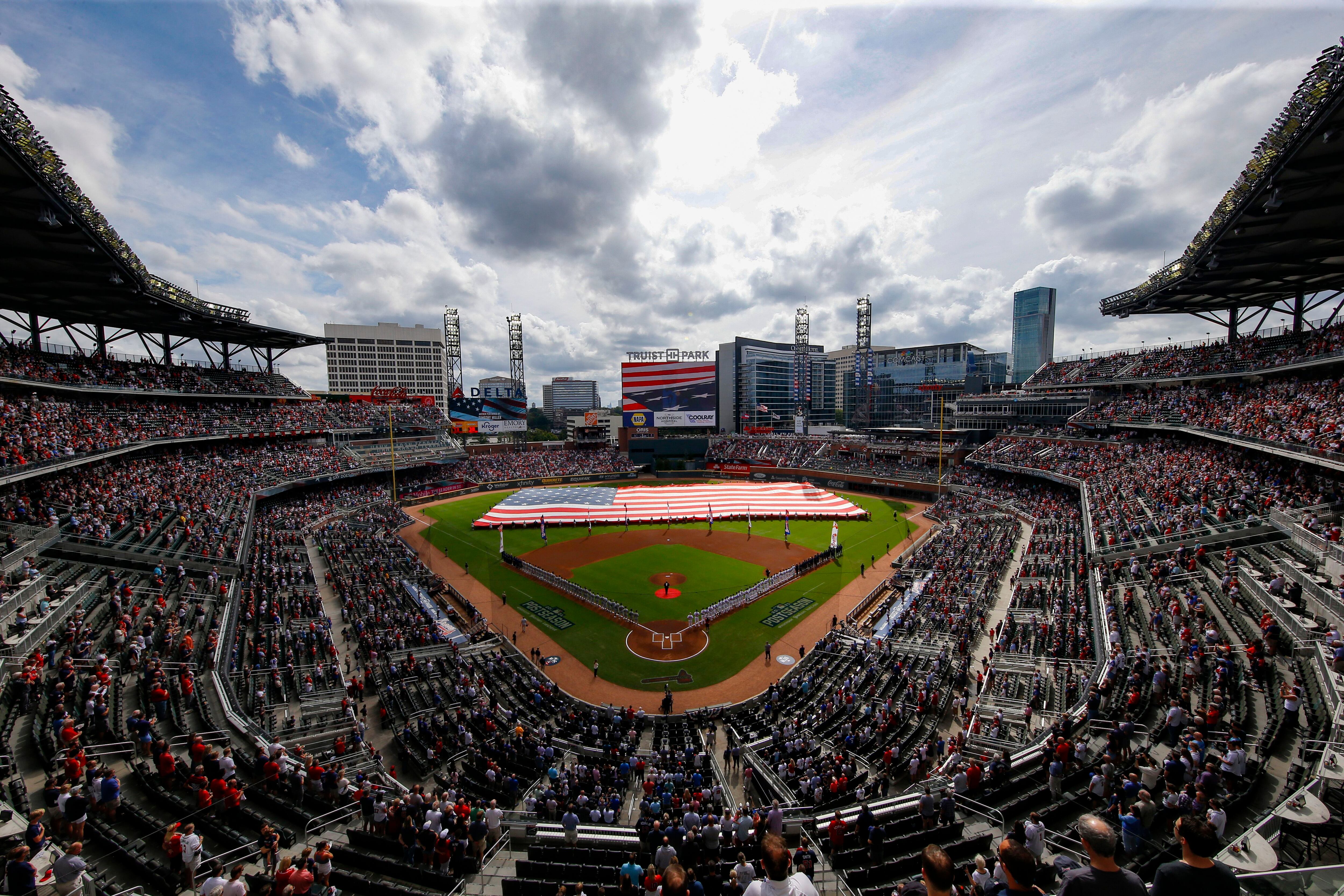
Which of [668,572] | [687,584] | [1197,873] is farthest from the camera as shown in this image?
[668,572]

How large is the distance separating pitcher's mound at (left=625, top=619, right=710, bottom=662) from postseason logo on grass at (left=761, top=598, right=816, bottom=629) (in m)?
3.71

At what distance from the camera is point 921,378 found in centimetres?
11212

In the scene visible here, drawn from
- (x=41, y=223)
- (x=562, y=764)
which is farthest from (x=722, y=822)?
(x=41, y=223)

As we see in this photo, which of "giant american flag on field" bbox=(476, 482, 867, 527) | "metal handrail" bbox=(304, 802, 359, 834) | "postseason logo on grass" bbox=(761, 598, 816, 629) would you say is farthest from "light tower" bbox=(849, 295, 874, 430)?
"metal handrail" bbox=(304, 802, 359, 834)

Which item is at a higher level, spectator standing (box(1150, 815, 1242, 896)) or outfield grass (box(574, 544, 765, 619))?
spectator standing (box(1150, 815, 1242, 896))

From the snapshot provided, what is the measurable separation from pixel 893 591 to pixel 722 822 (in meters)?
22.6

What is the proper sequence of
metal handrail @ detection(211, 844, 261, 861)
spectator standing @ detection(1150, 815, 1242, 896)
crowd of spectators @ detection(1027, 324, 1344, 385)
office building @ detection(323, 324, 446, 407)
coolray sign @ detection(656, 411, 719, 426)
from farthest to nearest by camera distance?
1. office building @ detection(323, 324, 446, 407)
2. coolray sign @ detection(656, 411, 719, 426)
3. crowd of spectators @ detection(1027, 324, 1344, 385)
4. metal handrail @ detection(211, 844, 261, 861)
5. spectator standing @ detection(1150, 815, 1242, 896)

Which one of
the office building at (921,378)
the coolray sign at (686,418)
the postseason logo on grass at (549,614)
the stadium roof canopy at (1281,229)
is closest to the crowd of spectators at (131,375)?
the postseason logo on grass at (549,614)

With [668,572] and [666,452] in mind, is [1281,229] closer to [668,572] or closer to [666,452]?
[668,572]

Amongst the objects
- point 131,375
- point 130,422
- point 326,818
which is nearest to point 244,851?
point 326,818

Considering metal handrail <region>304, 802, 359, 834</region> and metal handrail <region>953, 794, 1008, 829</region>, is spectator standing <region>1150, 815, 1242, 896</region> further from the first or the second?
metal handrail <region>304, 802, 359, 834</region>

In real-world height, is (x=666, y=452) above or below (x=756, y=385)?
below

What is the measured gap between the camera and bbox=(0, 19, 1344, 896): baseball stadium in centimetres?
1009

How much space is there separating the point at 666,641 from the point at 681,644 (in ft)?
2.43
